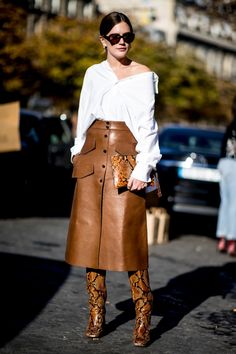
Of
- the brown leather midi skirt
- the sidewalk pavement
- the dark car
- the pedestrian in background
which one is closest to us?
the brown leather midi skirt

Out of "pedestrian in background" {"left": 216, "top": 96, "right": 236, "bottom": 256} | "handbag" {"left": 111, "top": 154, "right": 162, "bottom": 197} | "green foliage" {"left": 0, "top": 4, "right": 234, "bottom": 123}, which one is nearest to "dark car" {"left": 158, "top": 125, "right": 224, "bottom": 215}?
"pedestrian in background" {"left": 216, "top": 96, "right": 236, "bottom": 256}

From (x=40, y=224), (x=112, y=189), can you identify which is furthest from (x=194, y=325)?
(x=40, y=224)

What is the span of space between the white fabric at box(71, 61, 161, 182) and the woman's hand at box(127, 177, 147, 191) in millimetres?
25

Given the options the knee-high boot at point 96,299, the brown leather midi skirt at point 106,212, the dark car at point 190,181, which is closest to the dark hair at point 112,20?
the brown leather midi skirt at point 106,212

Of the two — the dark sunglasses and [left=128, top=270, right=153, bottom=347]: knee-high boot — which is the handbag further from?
the dark sunglasses

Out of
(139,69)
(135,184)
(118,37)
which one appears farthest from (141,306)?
(118,37)

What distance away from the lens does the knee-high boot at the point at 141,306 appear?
5.73 metres

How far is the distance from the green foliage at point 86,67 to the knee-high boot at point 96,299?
2694 cm

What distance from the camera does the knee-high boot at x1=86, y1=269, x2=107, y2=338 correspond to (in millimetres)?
5809

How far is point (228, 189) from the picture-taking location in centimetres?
1178

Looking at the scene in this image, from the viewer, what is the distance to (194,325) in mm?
6617

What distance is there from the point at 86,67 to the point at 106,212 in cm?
4651

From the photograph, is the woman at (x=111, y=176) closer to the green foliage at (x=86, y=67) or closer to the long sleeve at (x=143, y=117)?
the long sleeve at (x=143, y=117)

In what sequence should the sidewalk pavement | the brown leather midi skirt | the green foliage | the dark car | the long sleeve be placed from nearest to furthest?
1. the long sleeve
2. the brown leather midi skirt
3. the sidewalk pavement
4. the dark car
5. the green foliage
